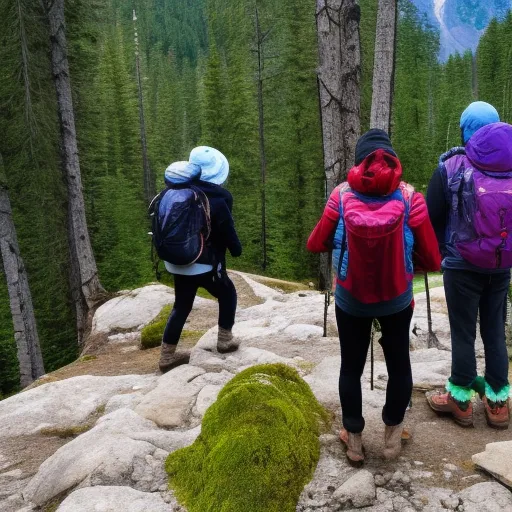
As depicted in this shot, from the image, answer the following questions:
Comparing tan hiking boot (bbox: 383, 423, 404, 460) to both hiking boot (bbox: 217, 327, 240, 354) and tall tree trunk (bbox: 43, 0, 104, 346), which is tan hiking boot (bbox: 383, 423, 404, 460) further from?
tall tree trunk (bbox: 43, 0, 104, 346)

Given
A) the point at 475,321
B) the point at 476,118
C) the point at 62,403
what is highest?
the point at 476,118

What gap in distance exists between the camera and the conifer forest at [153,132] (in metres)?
11.9

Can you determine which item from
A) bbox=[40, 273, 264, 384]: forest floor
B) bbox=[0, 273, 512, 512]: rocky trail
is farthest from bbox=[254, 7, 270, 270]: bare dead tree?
bbox=[0, 273, 512, 512]: rocky trail

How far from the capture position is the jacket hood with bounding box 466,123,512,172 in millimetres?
3318

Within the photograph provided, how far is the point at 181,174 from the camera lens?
4.81 m

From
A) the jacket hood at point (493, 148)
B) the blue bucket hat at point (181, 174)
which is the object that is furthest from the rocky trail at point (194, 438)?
the blue bucket hat at point (181, 174)

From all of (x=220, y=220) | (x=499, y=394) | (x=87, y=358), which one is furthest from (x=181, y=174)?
(x=87, y=358)

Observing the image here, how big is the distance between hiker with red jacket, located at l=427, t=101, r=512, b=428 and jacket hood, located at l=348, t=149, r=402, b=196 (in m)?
0.89

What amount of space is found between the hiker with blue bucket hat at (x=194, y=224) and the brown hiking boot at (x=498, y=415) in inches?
107

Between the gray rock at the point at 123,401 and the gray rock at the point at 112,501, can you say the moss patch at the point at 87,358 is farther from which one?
the gray rock at the point at 112,501

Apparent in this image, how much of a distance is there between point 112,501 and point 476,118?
348 centimetres

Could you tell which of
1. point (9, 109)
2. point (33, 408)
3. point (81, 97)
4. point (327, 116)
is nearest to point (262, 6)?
point (81, 97)

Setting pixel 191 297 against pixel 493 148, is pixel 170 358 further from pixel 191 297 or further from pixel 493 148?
pixel 493 148

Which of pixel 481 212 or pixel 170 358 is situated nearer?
pixel 481 212
